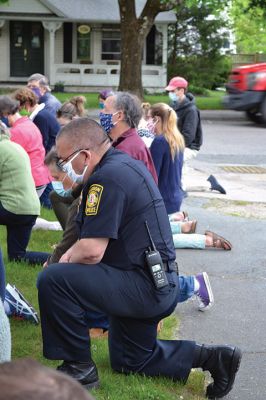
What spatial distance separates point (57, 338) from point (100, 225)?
75 centimetres

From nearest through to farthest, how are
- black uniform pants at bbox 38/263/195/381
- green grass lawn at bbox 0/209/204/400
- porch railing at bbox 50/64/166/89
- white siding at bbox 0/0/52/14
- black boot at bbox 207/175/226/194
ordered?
black uniform pants at bbox 38/263/195/381 < green grass lawn at bbox 0/209/204/400 < black boot at bbox 207/175/226/194 < white siding at bbox 0/0/52/14 < porch railing at bbox 50/64/166/89

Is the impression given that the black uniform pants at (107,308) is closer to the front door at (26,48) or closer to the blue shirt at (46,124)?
the blue shirt at (46,124)

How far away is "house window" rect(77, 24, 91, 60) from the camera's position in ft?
126

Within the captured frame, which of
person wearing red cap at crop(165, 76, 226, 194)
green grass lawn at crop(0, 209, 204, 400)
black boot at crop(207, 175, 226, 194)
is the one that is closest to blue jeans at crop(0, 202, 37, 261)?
green grass lawn at crop(0, 209, 204, 400)

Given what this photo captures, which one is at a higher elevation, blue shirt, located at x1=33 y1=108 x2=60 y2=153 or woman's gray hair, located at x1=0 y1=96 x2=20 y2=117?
woman's gray hair, located at x1=0 y1=96 x2=20 y2=117

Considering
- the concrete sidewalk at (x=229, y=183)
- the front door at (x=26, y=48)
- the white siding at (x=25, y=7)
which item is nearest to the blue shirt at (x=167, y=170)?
the concrete sidewalk at (x=229, y=183)

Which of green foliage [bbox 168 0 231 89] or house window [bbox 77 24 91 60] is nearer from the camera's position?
green foliage [bbox 168 0 231 89]

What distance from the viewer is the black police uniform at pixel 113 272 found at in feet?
13.4

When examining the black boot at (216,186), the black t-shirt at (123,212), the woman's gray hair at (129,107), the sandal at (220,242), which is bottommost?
the black boot at (216,186)

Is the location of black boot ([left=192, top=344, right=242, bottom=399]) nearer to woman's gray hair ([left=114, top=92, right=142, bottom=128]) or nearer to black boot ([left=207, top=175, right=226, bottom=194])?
woman's gray hair ([left=114, top=92, right=142, bottom=128])

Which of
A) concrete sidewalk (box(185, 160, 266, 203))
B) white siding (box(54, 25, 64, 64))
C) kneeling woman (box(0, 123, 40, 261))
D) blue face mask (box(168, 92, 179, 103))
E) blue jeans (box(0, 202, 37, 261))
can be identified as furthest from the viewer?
white siding (box(54, 25, 64, 64))

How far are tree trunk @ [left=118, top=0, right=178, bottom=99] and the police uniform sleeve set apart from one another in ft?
69.2

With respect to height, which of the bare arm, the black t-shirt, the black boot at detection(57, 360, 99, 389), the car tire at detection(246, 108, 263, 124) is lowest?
the car tire at detection(246, 108, 263, 124)

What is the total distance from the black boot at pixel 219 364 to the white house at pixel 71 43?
32508 mm
